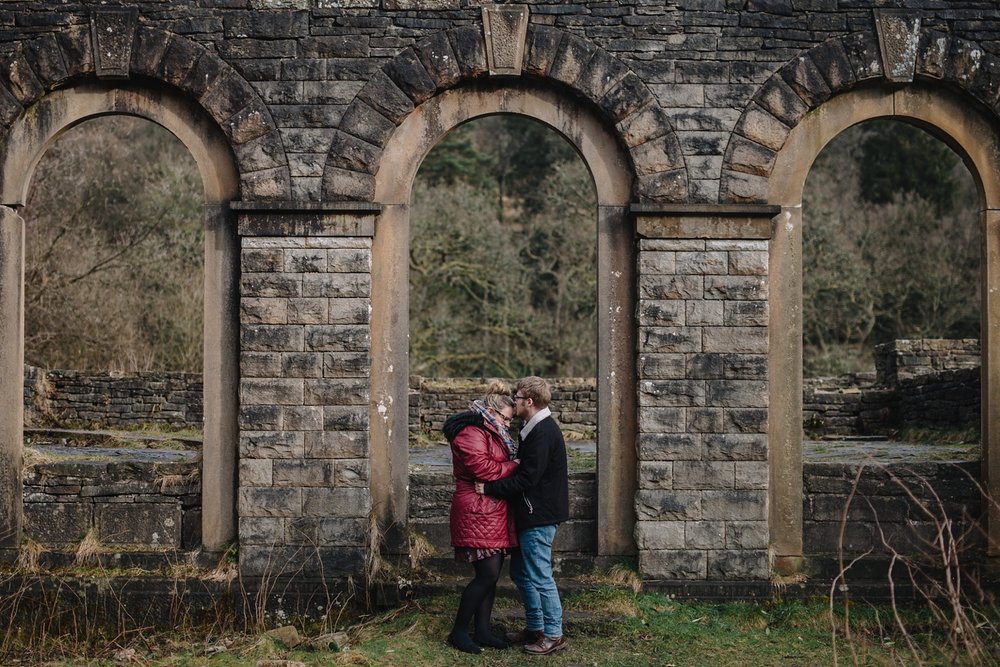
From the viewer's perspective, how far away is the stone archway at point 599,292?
7.78m

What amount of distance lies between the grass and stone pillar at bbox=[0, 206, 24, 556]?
1.26 m

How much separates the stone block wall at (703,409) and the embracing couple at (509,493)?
142 centimetres

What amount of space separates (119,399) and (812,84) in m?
11.5

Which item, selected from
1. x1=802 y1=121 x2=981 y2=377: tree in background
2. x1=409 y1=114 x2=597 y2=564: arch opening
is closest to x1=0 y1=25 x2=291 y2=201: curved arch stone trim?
x1=409 y1=114 x2=597 y2=564: arch opening

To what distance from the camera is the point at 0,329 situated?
7789 mm

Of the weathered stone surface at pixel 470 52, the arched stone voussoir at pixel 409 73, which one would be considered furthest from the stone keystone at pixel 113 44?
the weathered stone surface at pixel 470 52

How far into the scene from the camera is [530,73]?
773cm

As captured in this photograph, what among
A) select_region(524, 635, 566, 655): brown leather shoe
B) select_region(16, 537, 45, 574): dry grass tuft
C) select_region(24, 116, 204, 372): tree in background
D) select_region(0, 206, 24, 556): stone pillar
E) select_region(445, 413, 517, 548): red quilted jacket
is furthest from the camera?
select_region(24, 116, 204, 372): tree in background

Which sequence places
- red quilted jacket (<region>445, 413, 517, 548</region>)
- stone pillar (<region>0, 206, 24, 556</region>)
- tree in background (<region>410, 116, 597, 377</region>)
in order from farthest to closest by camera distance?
1. tree in background (<region>410, 116, 597, 377</region>)
2. stone pillar (<region>0, 206, 24, 556</region>)
3. red quilted jacket (<region>445, 413, 517, 548</region>)

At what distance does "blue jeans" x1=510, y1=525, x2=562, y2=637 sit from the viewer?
21.0 feet

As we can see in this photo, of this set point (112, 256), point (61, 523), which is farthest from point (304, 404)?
point (112, 256)

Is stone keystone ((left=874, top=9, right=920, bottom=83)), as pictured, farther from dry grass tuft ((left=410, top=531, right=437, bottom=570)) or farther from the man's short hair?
dry grass tuft ((left=410, top=531, right=437, bottom=570))

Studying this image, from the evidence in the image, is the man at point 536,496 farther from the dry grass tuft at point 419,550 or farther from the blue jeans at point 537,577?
the dry grass tuft at point 419,550

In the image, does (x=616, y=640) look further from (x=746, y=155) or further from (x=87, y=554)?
(x=87, y=554)
